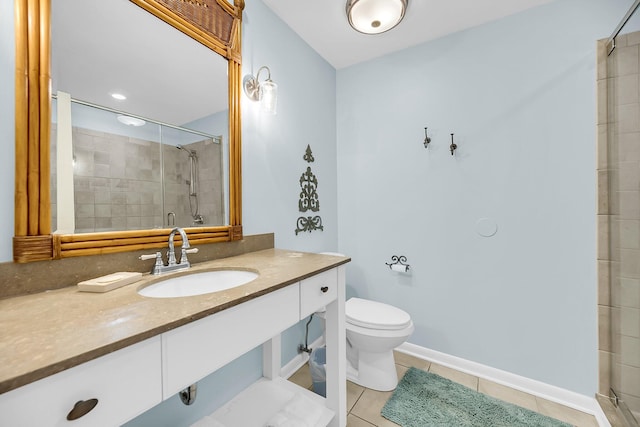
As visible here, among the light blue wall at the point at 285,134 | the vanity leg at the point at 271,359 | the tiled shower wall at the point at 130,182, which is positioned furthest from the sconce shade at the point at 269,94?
the vanity leg at the point at 271,359

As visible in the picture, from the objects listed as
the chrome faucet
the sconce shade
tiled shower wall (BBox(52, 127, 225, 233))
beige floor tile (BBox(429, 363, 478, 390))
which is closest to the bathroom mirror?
tiled shower wall (BBox(52, 127, 225, 233))

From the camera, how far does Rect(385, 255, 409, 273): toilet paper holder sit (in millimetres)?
1999

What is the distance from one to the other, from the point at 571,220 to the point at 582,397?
3.42 feet

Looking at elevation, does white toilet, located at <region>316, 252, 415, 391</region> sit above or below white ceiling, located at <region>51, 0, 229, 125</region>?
below

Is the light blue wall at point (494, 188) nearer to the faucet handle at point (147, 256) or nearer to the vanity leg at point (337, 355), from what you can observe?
the vanity leg at point (337, 355)

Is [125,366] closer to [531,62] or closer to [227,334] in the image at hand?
[227,334]

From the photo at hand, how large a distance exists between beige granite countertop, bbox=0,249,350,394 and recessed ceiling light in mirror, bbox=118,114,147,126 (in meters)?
0.63

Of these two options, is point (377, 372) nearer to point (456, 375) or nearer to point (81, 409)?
point (456, 375)

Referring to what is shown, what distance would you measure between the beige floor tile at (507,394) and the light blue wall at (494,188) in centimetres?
13

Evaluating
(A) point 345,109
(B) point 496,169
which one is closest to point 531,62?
(B) point 496,169

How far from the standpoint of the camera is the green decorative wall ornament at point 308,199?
1.95 metres

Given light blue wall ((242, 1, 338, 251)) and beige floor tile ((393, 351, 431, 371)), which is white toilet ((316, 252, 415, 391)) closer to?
beige floor tile ((393, 351, 431, 371))

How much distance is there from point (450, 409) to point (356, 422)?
559mm

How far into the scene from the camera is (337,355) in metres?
1.28
